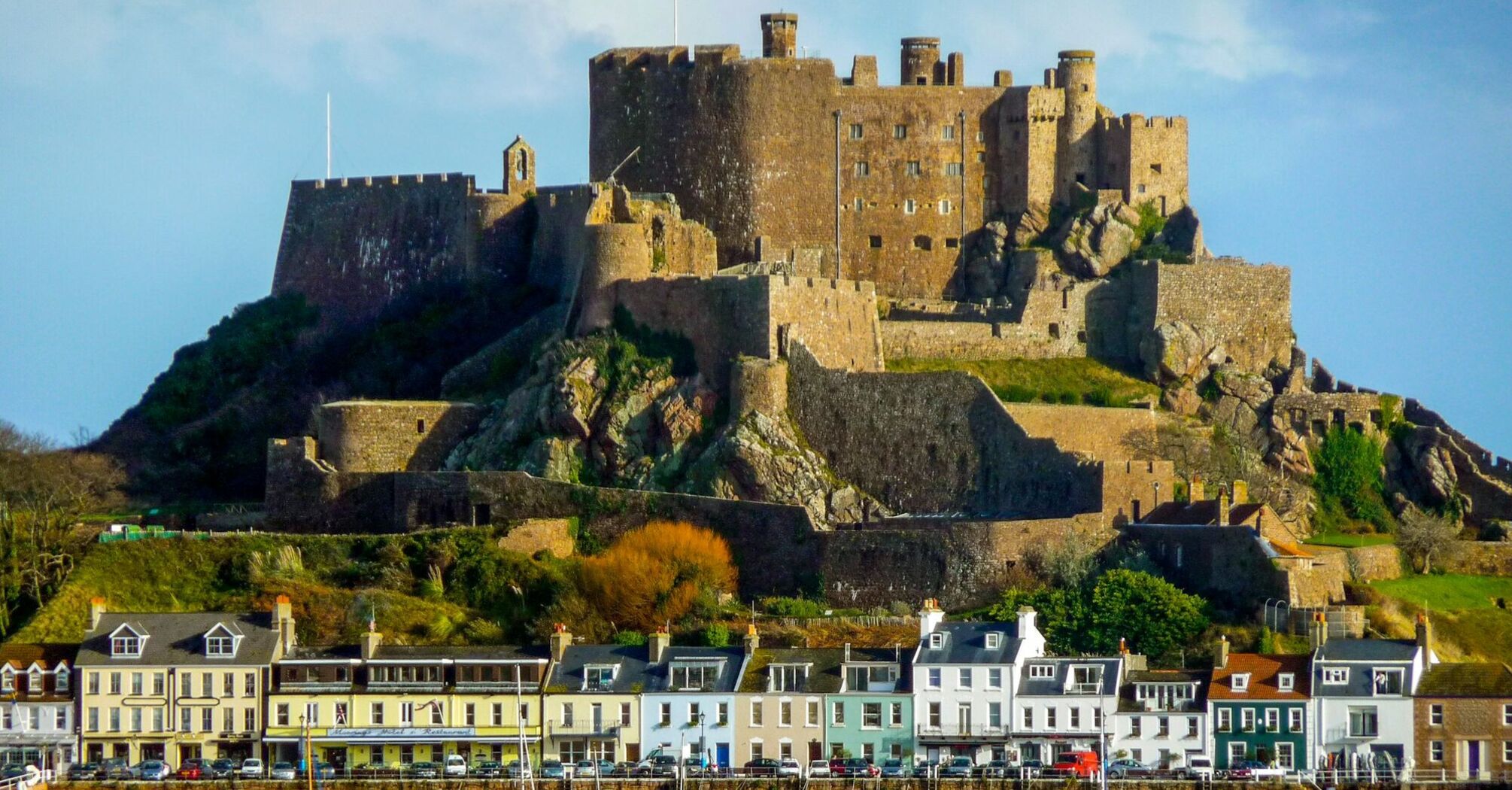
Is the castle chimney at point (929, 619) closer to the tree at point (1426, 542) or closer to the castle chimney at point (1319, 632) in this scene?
the castle chimney at point (1319, 632)

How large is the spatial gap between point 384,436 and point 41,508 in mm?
9133

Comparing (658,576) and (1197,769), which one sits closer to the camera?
(1197,769)

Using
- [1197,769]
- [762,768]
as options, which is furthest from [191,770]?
[1197,769]

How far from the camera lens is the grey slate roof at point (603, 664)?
277 feet

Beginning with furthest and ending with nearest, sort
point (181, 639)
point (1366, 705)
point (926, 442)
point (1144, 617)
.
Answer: point (926, 442) → point (1144, 617) → point (181, 639) → point (1366, 705)

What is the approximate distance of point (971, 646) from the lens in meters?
84.4

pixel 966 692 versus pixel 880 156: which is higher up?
pixel 880 156

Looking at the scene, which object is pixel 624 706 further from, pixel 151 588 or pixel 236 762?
pixel 151 588

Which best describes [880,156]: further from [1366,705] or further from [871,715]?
[1366,705]

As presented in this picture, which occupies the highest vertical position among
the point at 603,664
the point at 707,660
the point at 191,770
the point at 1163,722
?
the point at 707,660

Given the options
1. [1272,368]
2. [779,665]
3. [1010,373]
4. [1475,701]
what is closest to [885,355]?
[1010,373]

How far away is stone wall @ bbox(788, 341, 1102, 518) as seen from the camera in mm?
94938

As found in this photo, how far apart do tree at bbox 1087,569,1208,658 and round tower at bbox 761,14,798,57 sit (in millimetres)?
26328

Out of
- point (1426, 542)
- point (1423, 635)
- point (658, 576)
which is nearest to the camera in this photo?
point (1423, 635)
